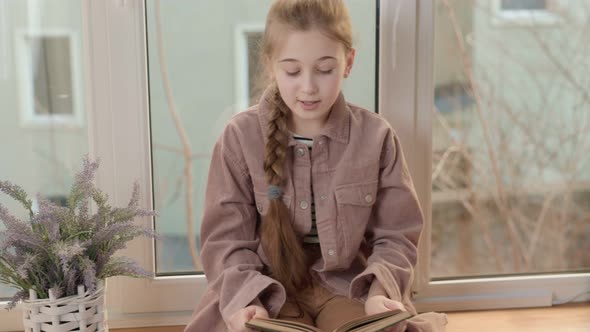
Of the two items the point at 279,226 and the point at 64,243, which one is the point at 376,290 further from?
the point at 64,243

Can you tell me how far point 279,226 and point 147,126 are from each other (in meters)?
0.50

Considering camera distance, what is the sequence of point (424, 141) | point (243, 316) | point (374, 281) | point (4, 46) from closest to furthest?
point (243, 316) < point (374, 281) < point (4, 46) < point (424, 141)

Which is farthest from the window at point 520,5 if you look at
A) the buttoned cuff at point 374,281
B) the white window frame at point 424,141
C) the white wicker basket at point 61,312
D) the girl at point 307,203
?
the white wicker basket at point 61,312

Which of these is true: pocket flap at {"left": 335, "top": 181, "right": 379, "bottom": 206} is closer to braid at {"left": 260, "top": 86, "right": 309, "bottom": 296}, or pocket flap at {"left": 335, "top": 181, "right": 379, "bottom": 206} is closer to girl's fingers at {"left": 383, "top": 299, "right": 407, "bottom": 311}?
braid at {"left": 260, "top": 86, "right": 309, "bottom": 296}

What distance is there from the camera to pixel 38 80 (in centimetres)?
190

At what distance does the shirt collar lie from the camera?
1.69m

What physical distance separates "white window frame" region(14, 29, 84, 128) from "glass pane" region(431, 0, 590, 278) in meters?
0.96

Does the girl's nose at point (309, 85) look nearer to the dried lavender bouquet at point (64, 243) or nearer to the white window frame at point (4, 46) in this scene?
the dried lavender bouquet at point (64, 243)

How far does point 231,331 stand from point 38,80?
33.6 inches

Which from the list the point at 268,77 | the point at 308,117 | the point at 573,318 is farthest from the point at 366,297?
the point at 573,318

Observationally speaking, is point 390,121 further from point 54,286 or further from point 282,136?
point 54,286

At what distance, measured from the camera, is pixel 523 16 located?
2039mm

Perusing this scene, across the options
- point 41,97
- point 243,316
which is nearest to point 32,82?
point 41,97

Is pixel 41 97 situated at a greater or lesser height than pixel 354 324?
greater
